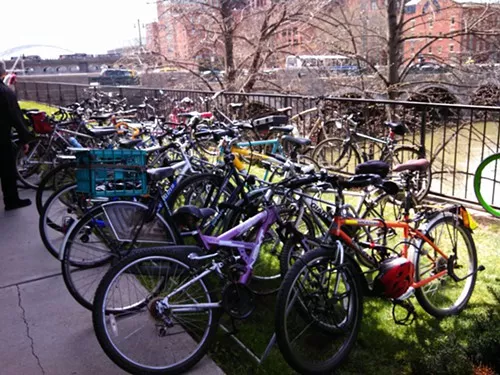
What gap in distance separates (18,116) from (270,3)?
35.0 feet

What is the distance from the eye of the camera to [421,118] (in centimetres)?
618

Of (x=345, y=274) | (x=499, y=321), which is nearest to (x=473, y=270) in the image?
(x=499, y=321)

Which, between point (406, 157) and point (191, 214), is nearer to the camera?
point (191, 214)

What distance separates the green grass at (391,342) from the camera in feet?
9.04

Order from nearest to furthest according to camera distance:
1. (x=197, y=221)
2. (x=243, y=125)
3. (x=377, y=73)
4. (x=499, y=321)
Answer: (x=197, y=221), (x=499, y=321), (x=243, y=125), (x=377, y=73)

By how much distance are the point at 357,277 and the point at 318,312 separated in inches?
12.0

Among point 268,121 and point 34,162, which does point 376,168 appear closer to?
point 268,121

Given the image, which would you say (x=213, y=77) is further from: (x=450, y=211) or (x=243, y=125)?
(x=450, y=211)

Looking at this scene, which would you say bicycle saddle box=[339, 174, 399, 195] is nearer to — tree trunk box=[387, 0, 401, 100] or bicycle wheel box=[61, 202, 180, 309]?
bicycle wheel box=[61, 202, 180, 309]

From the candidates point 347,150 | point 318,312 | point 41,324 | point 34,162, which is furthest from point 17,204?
point 318,312

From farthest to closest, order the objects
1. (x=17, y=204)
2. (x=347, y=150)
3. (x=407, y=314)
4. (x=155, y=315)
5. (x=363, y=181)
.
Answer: (x=347, y=150) → (x=17, y=204) → (x=407, y=314) → (x=363, y=181) → (x=155, y=315)

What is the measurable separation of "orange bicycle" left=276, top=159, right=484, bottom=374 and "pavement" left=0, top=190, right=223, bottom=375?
59 centimetres

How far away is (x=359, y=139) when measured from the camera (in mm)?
7320

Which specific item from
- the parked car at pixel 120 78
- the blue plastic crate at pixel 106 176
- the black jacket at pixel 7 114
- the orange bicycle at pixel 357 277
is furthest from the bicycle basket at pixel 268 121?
the parked car at pixel 120 78
